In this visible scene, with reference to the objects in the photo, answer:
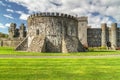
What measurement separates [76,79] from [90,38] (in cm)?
8513

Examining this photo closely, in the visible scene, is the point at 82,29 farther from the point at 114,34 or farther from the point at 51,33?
the point at 51,33

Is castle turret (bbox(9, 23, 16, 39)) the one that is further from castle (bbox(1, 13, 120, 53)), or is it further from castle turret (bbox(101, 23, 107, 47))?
castle (bbox(1, 13, 120, 53))

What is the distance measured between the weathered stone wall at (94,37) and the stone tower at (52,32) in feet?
169

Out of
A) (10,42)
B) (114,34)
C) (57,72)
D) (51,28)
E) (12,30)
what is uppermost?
(12,30)

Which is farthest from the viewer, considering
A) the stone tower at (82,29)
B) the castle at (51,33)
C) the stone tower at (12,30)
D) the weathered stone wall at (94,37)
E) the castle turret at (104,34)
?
the stone tower at (12,30)

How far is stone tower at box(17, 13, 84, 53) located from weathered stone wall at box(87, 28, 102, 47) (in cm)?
5164

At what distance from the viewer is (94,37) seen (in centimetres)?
9469

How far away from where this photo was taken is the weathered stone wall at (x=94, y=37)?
94.5 meters

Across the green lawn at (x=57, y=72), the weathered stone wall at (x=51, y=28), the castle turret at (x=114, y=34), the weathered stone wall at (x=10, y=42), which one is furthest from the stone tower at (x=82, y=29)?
the green lawn at (x=57, y=72)

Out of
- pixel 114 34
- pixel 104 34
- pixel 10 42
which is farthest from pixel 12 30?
pixel 114 34

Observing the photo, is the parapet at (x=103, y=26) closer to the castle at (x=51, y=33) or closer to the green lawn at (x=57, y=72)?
the castle at (x=51, y=33)

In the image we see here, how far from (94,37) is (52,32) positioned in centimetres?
5564

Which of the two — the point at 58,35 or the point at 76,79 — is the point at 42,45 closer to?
the point at 58,35

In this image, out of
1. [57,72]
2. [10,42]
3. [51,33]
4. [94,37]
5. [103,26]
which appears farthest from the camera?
[94,37]
